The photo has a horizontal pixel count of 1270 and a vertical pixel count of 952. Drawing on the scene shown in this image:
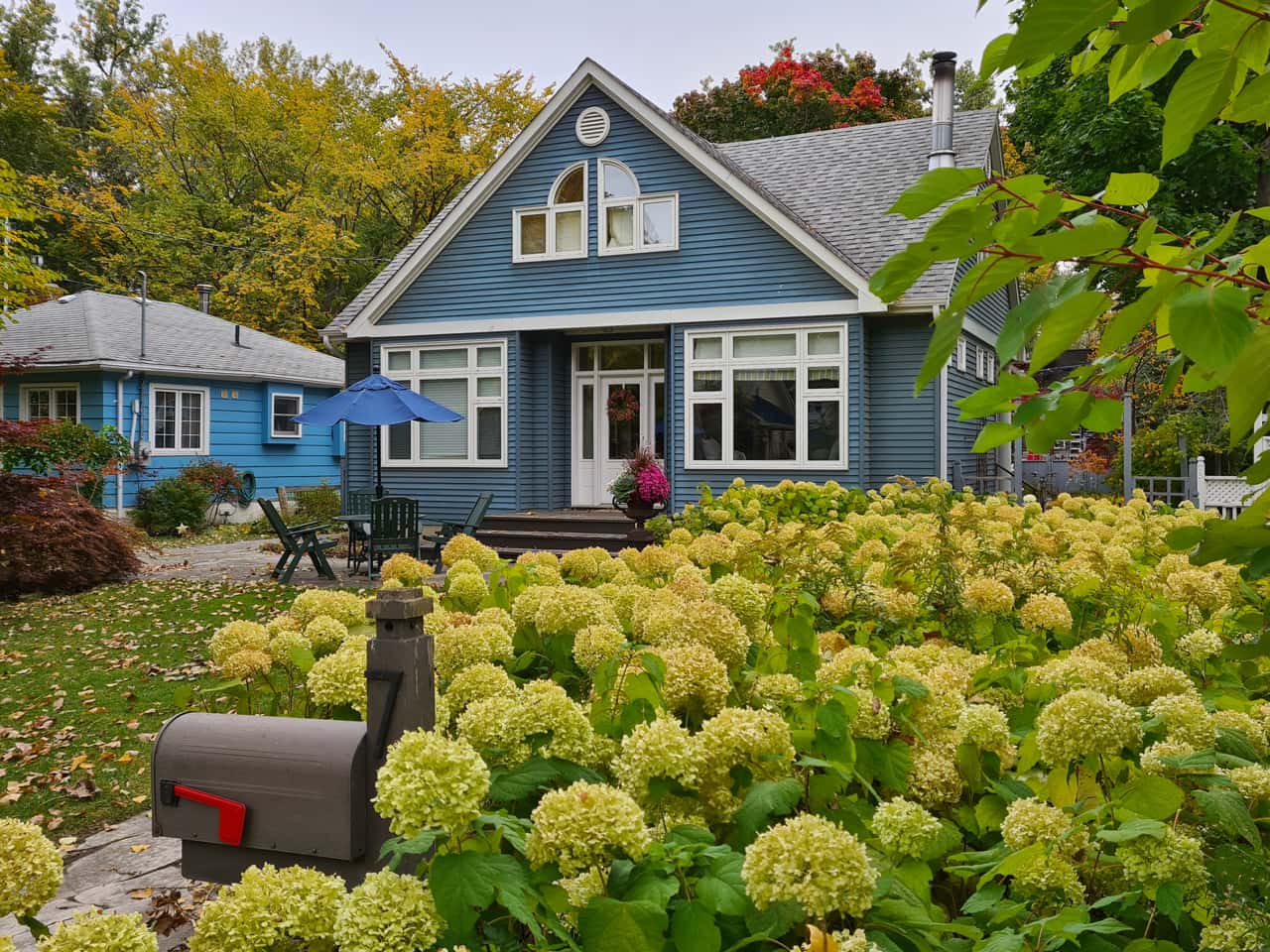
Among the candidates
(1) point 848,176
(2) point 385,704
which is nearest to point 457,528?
(1) point 848,176

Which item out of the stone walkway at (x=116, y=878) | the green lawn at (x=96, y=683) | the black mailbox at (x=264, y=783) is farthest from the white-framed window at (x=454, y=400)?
the black mailbox at (x=264, y=783)

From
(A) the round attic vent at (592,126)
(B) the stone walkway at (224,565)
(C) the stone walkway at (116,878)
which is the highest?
(A) the round attic vent at (592,126)

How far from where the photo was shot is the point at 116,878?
3551 millimetres

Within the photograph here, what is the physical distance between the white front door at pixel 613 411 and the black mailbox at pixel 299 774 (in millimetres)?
12947

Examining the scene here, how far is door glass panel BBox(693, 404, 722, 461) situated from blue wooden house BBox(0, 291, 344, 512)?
11667 mm

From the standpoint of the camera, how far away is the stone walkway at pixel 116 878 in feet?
10.4

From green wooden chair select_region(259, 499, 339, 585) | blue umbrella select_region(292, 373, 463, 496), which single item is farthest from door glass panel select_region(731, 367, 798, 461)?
green wooden chair select_region(259, 499, 339, 585)

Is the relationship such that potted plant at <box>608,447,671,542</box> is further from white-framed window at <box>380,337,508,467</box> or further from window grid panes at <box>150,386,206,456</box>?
window grid panes at <box>150,386,206,456</box>

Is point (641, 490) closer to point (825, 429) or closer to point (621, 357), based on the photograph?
point (825, 429)

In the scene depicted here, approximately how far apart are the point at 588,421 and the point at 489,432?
1643 millimetres

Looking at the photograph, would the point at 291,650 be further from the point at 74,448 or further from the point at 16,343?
the point at 16,343

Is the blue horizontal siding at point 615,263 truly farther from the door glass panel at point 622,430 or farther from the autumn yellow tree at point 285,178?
the autumn yellow tree at point 285,178

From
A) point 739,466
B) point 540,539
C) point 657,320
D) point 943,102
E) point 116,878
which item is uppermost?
point 943,102

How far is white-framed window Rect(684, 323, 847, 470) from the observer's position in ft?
41.6
